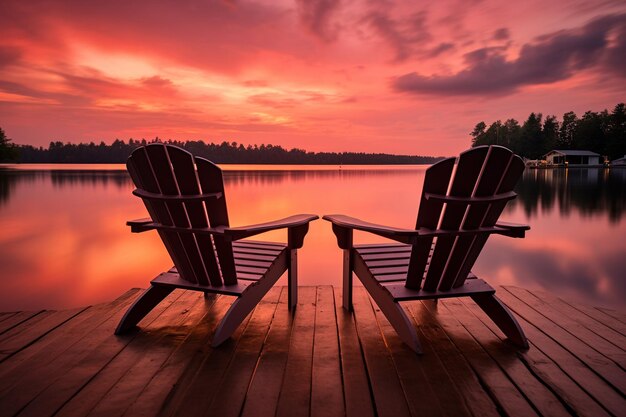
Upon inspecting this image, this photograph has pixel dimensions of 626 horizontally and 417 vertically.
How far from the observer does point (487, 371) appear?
193cm

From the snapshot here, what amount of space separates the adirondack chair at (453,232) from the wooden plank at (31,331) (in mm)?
2224

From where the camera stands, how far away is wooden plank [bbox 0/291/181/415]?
1654 millimetres

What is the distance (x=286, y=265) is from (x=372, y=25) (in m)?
10.6

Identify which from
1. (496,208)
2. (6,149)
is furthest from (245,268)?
(6,149)

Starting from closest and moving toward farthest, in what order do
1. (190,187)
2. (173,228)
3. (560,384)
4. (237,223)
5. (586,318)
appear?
(560,384) → (190,187) → (173,228) → (586,318) → (237,223)

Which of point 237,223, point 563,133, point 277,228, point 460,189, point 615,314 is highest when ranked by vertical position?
point 563,133

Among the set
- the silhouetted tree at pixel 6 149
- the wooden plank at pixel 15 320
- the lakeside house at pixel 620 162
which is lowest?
the wooden plank at pixel 15 320

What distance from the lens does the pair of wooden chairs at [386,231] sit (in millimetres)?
1981

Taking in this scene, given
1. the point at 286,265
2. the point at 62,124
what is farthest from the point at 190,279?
the point at 62,124

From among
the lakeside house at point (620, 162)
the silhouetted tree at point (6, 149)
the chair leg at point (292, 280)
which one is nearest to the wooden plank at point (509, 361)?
the chair leg at point (292, 280)

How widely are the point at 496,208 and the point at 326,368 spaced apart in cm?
135

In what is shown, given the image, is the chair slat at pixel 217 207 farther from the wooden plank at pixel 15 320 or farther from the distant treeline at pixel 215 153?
the distant treeline at pixel 215 153

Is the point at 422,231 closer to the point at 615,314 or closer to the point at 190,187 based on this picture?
the point at 190,187

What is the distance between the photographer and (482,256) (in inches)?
301
